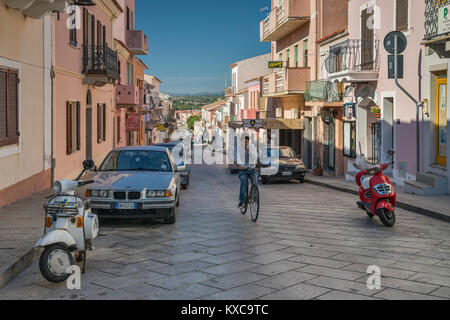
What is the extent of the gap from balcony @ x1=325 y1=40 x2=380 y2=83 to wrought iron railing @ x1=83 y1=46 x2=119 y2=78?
890 cm

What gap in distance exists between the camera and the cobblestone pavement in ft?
19.8

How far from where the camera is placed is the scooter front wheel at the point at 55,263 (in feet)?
20.6

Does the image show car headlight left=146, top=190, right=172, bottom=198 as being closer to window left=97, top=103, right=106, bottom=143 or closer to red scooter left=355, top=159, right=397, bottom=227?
red scooter left=355, top=159, right=397, bottom=227

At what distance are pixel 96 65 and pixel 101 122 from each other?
4.36m

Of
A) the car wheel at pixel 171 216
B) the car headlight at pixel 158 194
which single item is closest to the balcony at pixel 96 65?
the car wheel at pixel 171 216

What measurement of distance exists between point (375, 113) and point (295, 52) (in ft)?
43.8

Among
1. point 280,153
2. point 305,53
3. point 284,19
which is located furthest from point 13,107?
point 305,53

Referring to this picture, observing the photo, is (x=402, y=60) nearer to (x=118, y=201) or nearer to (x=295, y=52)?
(x=118, y=201)

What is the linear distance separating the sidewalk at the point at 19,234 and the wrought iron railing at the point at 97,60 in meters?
9.16

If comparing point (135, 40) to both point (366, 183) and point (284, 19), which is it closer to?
point (284, 19)

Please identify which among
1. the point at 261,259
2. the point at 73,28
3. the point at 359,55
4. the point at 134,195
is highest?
the point at 73,28

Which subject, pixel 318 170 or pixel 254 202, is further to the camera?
pixel 318 170

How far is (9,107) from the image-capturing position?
12039mm

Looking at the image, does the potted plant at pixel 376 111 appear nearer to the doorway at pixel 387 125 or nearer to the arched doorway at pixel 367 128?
the doorway at pixel 387 125
